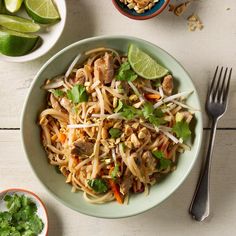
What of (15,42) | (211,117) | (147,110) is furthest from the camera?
(211,117)

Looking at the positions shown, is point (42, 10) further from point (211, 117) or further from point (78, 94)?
point (211, 117)

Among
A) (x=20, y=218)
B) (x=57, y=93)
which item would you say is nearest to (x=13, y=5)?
(x=57, y=93)

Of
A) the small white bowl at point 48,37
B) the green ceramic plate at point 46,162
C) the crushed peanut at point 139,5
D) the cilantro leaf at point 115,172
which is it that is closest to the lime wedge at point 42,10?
the small white bowl at point 48,37

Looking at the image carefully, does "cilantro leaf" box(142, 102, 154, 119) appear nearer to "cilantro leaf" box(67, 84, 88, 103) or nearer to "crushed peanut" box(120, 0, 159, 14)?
"cilantro leaf" box(67, 84, 88, 103)

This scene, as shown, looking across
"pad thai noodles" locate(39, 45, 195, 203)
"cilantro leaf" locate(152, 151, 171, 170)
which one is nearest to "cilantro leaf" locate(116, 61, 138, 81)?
"pad thai noodles" locate(39, 45, 195, 203)

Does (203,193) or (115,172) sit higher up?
(115,172)

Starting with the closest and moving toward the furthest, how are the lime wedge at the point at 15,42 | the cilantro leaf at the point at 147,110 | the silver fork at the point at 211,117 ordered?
1. the cilantro leaf at the point at 147,110
2. the lime wedge at the point at 15,42
3. the silver fork at the point at 211,117

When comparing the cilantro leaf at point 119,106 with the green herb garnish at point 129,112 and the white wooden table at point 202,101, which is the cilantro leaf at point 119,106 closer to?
the green herb garnish at point 129,112
